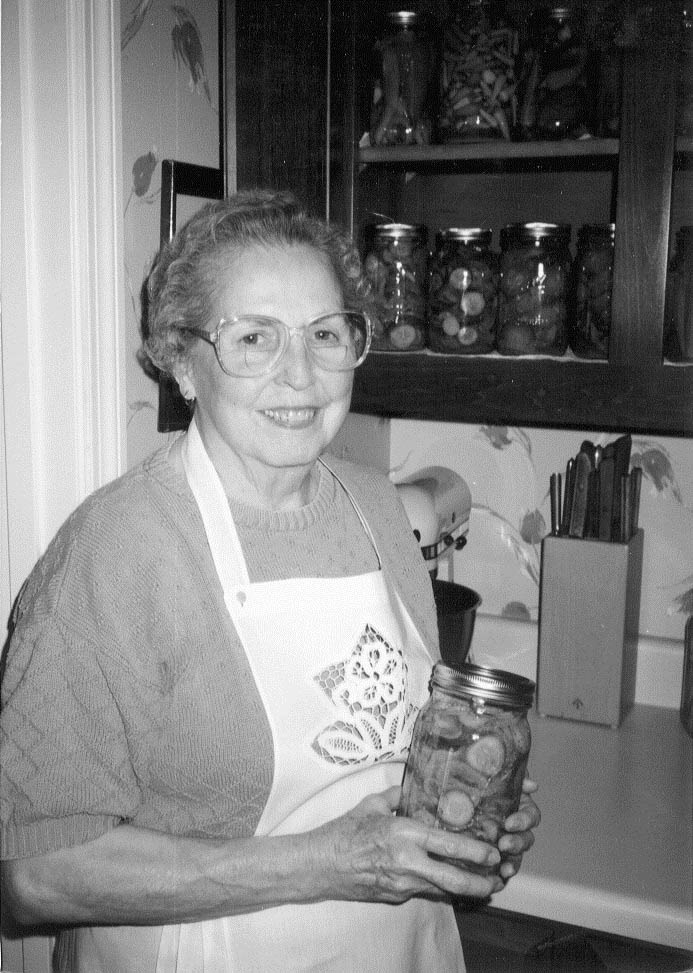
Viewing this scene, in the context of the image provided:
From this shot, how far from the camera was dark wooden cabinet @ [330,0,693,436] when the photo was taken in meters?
1.21

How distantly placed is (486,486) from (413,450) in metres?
0.17

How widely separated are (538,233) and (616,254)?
0.42 ft

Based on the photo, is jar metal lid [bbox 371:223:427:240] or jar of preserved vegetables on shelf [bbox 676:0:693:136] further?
jar metal lid [bbox 371:223:427:240]

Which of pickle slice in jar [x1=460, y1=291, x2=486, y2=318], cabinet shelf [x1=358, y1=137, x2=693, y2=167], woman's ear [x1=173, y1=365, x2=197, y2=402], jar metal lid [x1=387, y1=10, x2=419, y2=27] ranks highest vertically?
jar metal lid [x1=387, y1=10, x2=419, y2=27]

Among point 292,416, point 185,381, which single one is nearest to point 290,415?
point 292,416

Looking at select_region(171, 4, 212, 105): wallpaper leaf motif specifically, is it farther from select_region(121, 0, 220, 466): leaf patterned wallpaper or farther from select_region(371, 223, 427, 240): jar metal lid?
select_region(371, 223, 427, 240): jar metal lid

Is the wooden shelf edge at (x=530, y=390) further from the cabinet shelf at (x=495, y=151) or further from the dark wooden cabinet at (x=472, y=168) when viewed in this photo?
the cabinet shelf at (x=495, y=151)

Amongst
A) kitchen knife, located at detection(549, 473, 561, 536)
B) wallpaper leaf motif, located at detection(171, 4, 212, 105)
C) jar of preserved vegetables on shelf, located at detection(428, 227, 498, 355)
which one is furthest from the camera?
kitchen knife, located at detection(549, 473, 561, 536)

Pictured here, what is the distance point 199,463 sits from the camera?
99 cm

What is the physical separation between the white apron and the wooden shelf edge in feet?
1.50

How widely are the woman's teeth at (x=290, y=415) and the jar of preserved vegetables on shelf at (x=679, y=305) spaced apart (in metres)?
0.59

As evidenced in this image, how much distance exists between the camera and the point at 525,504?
1.82 metres

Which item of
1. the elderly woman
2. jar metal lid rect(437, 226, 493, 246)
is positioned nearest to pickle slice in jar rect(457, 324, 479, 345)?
jar metal lid rect(437, 226, 493, 246)

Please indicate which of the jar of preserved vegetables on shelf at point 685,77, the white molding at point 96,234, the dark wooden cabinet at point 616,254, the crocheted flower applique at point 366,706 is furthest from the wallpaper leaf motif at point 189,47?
the crocheted flower applique at point 366,706
